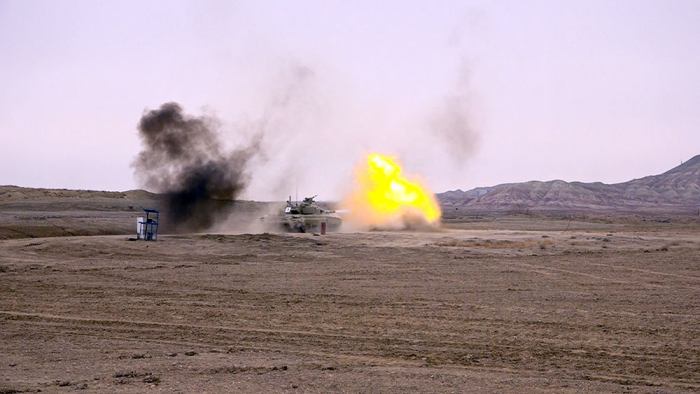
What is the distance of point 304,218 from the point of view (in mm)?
43500

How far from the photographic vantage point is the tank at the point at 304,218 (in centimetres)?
4325

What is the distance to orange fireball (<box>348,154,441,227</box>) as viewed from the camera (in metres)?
50.5

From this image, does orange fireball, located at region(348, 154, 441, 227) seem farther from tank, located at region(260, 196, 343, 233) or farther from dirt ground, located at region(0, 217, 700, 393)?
dirt ground, located at region(0, 217, 700, 393)

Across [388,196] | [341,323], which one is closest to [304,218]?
[388,196]

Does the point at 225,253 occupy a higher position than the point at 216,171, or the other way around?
the point at 216,171

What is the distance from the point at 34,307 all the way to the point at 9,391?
23.3 ft

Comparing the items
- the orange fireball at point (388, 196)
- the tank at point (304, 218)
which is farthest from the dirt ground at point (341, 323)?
the orange fireball at point (388, 196)

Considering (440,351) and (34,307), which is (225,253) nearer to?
(34,307)

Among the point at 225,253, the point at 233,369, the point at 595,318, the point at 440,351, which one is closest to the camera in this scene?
the point at 233,369

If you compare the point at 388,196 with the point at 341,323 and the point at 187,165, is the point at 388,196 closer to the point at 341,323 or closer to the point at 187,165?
the point at 187,165

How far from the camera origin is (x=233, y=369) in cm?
1005

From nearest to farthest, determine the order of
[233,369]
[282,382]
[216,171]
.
Result: 1. [282,382]
2. [233,369]
3. [216,171]

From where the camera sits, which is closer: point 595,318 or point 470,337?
point 470,337

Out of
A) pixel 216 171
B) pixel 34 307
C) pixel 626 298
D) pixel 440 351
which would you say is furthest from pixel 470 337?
pixel 216 171
